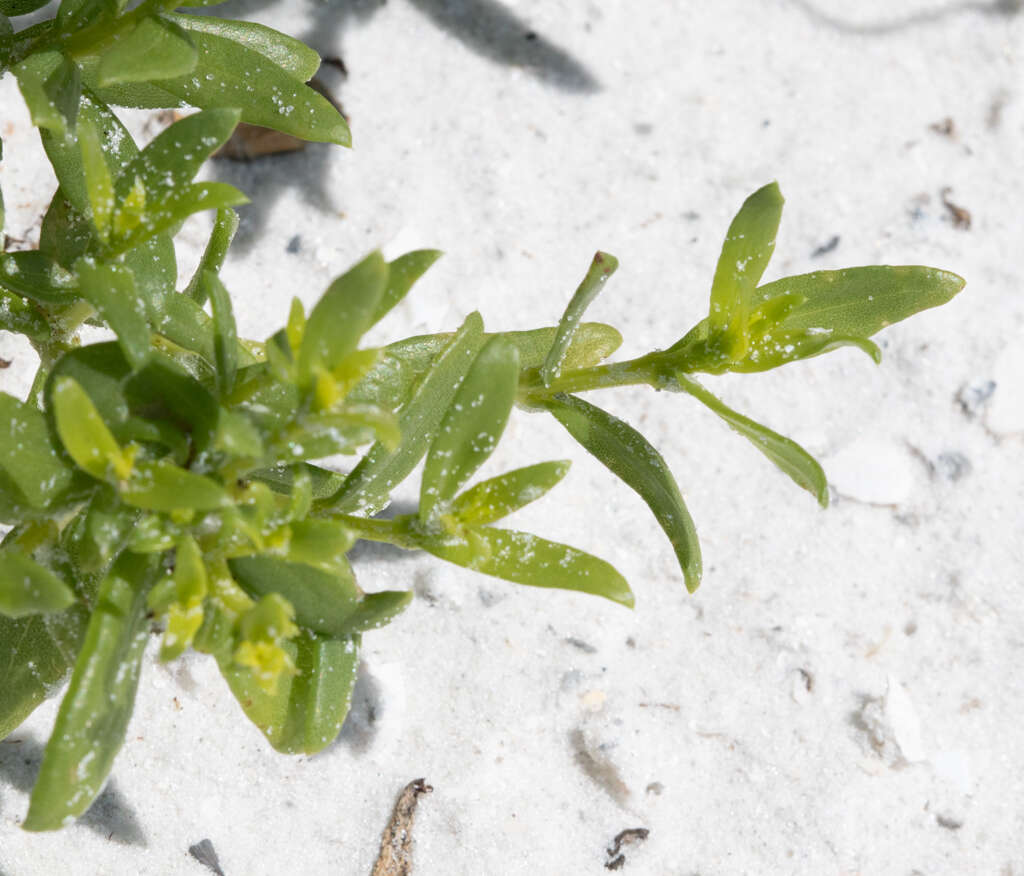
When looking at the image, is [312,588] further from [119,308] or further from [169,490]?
[119,308]

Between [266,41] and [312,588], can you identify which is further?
[266,41]

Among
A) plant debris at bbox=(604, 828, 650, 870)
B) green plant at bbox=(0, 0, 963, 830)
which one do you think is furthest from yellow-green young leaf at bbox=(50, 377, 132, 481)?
plant debris at bbox=(604, 828, 650, 870)

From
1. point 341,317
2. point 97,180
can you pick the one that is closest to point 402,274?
point 341,317

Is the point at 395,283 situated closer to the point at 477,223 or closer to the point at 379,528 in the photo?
the point at 379,528

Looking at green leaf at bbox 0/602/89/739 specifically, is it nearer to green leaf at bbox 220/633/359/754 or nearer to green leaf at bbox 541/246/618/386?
green leaf at bbox 220/633/359/754

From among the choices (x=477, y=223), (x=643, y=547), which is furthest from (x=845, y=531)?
(x=477, y=223)

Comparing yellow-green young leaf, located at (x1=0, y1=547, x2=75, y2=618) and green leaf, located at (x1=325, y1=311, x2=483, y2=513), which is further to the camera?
green leaf, located at (x1=325, y1=311, x2=483, y2=513)
